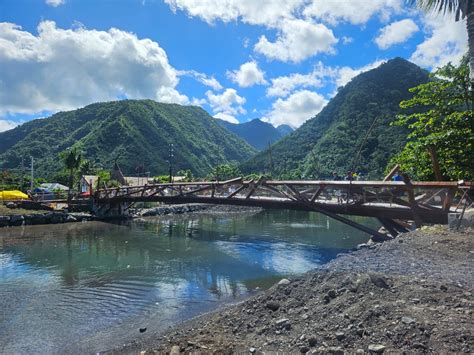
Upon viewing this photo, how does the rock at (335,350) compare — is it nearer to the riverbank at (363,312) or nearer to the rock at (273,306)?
the riverbank at (363,312)

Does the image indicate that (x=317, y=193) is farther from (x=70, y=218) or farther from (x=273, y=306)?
(x=70, y=218)

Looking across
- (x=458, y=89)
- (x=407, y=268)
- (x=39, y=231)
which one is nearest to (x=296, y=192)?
(x=458, y=89)

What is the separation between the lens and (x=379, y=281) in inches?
237

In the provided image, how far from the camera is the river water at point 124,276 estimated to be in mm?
8906

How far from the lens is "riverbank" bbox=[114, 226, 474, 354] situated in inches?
181

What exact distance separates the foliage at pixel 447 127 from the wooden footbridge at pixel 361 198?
1.27 m

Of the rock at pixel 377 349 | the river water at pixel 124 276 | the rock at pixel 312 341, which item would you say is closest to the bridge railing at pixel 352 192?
the river water at pixel 124 276

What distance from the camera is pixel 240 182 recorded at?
21484mm

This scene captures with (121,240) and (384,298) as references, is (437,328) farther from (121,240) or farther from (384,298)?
(121,240)

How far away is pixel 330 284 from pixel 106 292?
8356mm

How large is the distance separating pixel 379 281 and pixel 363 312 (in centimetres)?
96

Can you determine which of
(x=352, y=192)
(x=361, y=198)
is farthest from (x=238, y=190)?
(x=361, y=198)

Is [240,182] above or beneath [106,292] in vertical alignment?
above

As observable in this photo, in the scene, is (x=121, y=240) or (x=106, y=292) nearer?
(x=106, y=292)
